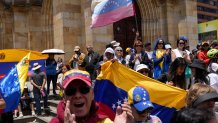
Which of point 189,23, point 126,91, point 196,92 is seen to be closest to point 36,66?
point 126,91

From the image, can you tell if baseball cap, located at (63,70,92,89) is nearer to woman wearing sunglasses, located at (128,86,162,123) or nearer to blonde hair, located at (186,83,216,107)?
woman wearing sunglasses, located at (128,86,162,123)

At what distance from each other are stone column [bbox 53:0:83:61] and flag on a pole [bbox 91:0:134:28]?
5466 millimetres

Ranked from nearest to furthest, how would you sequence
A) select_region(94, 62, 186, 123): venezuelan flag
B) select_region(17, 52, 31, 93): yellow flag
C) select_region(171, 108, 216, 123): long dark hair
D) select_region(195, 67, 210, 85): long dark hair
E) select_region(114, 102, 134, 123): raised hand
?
select_region(171, 108, 216, 123): long dark hair < select_region(114, 102, 134, 123): raised hand < select_region(195, 67, 210, 85): long dark hair < select_region(94, 62, 186, 123): venezuelan flag < select_region(17, 52, 31, 93): yellow flag

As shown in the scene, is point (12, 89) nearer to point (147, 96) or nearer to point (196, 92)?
point (147, 96)

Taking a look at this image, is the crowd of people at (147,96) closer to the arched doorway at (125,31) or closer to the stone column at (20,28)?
the arched doorway at (125,31)

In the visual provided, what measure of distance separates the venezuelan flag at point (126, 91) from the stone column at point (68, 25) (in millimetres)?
8104

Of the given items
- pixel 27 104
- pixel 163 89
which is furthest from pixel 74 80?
pixel 27 104

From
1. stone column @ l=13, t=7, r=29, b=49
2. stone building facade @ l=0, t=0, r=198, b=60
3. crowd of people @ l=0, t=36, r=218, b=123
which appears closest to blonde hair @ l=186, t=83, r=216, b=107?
crowd of people @ l=0, t=36, r=218, b=123

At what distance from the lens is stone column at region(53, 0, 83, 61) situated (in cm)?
1344

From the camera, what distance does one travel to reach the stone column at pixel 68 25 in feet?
44.1

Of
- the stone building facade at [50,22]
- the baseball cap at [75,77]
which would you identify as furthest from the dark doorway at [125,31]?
the baseball cap at [75,77]

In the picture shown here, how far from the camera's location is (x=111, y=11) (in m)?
7.84

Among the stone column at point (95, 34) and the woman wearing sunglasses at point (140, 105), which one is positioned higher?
the stone column at point (95, 34)

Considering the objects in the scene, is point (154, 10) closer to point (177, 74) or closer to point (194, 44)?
point (194, 44)
